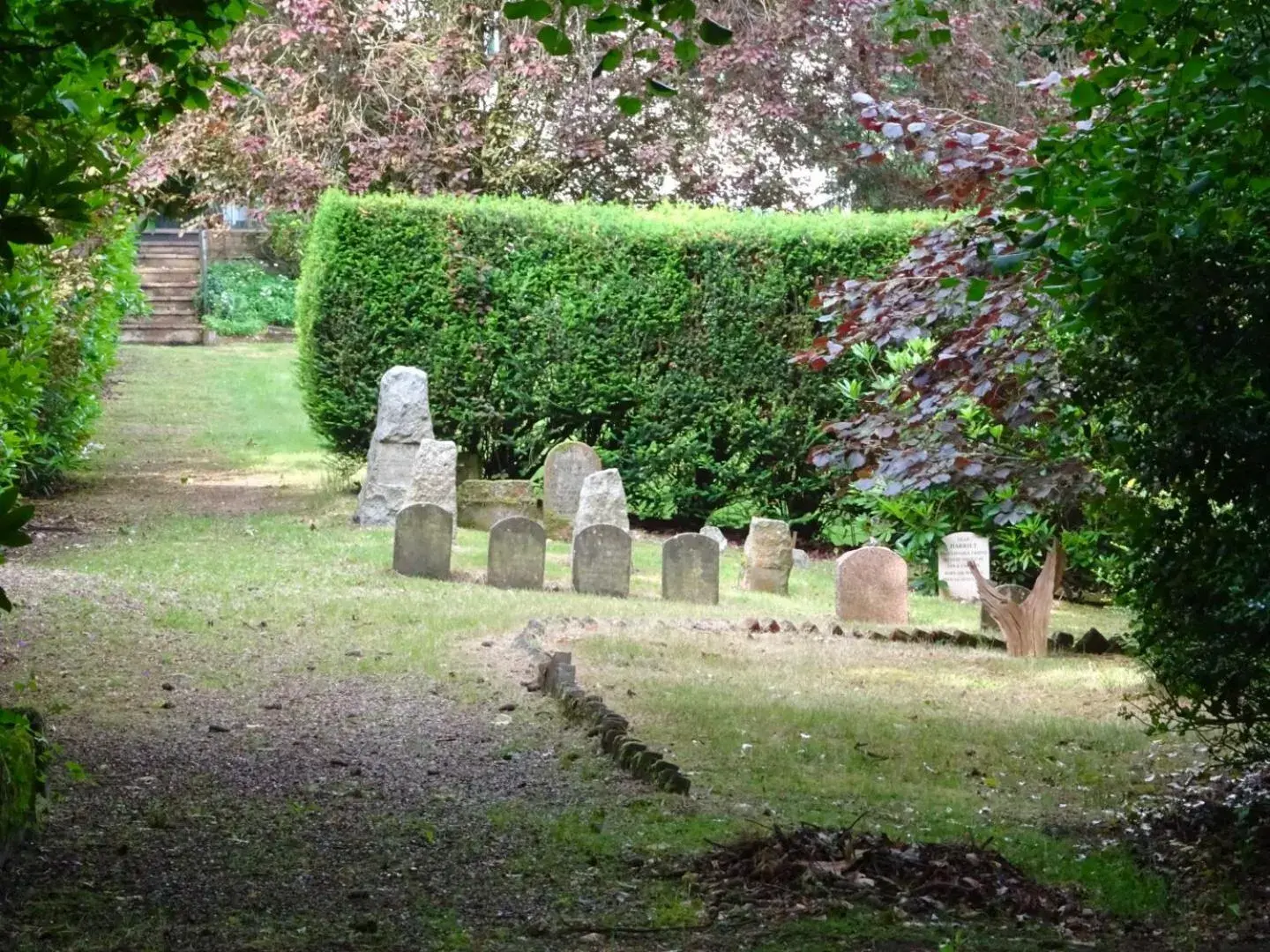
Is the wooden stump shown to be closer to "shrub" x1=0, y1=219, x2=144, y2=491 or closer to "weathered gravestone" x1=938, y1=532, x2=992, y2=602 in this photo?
"weathered gravestone" x1=938, y1=532, x2=992, y2=602

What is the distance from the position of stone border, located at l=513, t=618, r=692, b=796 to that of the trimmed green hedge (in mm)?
6685

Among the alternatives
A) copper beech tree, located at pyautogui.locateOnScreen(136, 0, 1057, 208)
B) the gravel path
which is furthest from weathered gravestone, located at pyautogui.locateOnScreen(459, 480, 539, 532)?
the gravel path

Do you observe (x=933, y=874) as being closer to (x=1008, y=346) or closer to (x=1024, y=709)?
(x=1024, y=709)

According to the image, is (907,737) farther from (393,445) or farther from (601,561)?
(393,445)

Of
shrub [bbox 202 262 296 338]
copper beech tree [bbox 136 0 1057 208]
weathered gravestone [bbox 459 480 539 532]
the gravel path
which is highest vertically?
copper beech tree [bbox 136 0 1057 208]

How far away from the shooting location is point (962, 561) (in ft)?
49.4

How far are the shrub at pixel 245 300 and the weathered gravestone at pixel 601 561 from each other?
20444mm

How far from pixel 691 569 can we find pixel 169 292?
22.9 metres

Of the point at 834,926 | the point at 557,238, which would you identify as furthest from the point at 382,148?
the point at 834,926

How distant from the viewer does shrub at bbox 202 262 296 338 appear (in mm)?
32625

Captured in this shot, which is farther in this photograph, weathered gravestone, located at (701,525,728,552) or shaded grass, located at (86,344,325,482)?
shaded grass, located at (86,344,325,482)

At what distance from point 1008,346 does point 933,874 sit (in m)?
6.42

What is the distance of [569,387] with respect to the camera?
17359 millimetres

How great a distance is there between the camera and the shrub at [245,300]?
32.6 meters
